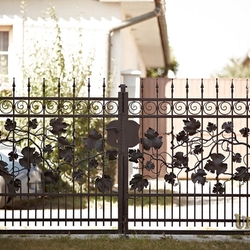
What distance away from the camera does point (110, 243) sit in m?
8.27

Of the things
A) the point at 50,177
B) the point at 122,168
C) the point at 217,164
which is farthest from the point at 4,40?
the point at 217,164

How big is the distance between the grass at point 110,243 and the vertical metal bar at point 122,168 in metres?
0.32

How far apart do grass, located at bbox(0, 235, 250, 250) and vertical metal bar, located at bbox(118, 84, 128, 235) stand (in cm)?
32

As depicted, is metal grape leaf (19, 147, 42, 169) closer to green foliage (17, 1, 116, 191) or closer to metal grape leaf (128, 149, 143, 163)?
metal grape leaf (128, 149, 143, 163)

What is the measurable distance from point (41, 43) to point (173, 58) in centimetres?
2424

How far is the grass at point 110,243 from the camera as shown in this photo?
804 centimetres

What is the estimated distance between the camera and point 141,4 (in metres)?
14.6

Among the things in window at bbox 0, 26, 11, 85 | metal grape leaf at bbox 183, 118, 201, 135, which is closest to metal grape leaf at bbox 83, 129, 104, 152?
metal grape leaf at bbox 183, 118, 201, 135

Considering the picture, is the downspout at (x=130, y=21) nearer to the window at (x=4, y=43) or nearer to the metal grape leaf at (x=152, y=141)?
the window at (x=4, y=43)

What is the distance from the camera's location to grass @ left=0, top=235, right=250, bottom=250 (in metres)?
8.04

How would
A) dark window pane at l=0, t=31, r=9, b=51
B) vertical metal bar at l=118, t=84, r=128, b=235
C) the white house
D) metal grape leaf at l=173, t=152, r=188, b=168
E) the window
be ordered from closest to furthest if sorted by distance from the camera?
vertical metal bar at l=118, t=84, r=128, b=235 < metal grape leaf at l=173, t=152, r=188, b=168 < the white house < the window < dark window pane at l=0, t=31, r=9, b=51

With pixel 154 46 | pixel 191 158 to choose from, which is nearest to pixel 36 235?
pixel 191 158

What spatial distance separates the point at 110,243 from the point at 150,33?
1117cm

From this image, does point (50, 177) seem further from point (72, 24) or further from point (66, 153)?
point (72, 24)
